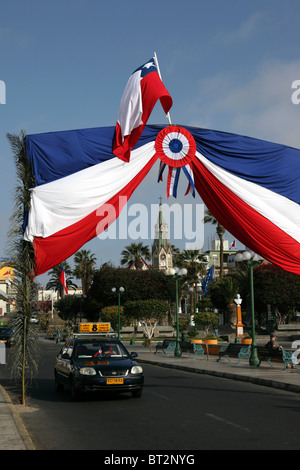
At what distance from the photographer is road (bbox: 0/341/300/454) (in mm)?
8102

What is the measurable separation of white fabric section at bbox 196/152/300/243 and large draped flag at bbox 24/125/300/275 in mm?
26

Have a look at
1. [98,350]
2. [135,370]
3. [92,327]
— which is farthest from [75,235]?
[92,327]

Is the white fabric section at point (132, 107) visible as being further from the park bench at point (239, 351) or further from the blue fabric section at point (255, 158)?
the park bench at point (239, 351)

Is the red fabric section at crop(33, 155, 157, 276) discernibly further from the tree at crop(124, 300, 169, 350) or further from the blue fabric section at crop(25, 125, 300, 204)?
the tree at crop(124, 300, 169, 350)

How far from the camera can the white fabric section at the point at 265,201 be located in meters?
13.9

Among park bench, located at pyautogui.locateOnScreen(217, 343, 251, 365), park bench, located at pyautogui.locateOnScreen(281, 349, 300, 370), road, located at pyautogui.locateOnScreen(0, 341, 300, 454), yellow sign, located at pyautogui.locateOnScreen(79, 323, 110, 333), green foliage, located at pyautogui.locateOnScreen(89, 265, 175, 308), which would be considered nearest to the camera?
road, located at pyautogui.locateOnScreen(0, 341, 300, 454)

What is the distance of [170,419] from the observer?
→ 10289 mm

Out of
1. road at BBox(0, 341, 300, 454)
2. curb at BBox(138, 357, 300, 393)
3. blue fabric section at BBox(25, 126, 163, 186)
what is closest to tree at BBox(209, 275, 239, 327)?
curb at BBox(138, 357, 300, 393)

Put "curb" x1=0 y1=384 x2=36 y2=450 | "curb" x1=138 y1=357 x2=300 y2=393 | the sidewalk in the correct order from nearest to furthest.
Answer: "curb" x1=0 y1=384 x2=36 y2=450, "curb" x1=138 y1=357 x2=300 y2=393, the sidewalk

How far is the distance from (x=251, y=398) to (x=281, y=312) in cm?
5559

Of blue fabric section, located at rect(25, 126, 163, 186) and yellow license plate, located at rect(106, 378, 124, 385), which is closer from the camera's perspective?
yellow license plate, located at rect(106, 378, 124, 385)

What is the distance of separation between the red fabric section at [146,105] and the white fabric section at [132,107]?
102 millimetres

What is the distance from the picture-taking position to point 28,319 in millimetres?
12180
